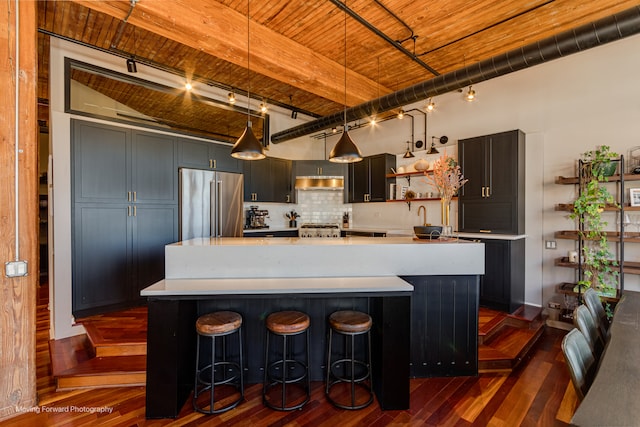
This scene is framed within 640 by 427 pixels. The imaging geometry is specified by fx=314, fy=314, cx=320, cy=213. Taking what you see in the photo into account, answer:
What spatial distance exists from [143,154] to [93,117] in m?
0.69

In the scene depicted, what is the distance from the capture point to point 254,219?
618 centimetres

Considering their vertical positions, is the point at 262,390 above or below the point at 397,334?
below

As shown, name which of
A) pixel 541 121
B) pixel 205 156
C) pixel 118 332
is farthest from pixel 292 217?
pixel 541 121

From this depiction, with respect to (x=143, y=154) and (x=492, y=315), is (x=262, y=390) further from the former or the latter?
(x=143, y=154)

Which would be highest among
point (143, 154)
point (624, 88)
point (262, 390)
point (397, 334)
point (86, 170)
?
point (624, 88)

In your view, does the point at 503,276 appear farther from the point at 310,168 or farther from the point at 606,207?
the point at 310,168

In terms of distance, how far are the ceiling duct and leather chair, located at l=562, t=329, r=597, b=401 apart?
269cm

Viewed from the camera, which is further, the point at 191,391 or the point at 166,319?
the point at 191,391

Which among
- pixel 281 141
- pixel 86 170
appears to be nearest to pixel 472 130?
pixel 281 141

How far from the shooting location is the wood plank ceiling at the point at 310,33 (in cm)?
317

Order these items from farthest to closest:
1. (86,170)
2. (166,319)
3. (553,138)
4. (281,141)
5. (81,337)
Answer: (281,141) < (553,138) < (86,170) < (81,337) < (166,319)

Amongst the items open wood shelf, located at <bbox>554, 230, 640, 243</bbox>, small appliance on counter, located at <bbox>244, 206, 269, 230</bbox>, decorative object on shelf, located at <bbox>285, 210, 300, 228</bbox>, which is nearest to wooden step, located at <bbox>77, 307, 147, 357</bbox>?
small appliance on counter, located at <bbox>244, 206, 269, 230</bbox>

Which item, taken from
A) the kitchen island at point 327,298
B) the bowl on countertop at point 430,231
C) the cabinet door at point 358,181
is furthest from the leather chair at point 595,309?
the cabinet door at point 358,181

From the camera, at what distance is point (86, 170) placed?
387 centimetres
